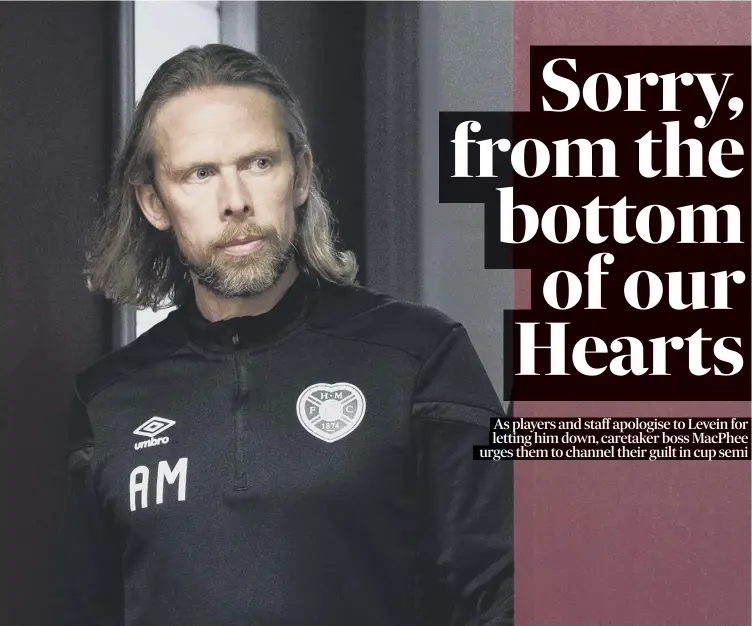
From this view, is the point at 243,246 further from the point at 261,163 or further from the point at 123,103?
the point at 123,103

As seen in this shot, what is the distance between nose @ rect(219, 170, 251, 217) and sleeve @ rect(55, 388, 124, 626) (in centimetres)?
36

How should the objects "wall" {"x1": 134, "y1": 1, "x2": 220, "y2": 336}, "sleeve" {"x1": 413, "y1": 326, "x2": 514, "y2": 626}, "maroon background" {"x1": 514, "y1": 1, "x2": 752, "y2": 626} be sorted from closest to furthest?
"sleeve" {"x1": 413, "y1": 326, "x2": 514, "y2": 626}, "maroon background" {"x1": 514, "y1": 1, "x2": 752, "y2": 626}, "wall" {"x1": 134, "y1": 1, "x2": 220, "y2": 336}

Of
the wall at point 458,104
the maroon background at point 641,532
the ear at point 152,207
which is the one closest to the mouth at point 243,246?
the ear at point 152,207

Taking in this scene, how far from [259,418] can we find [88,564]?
0.32 m

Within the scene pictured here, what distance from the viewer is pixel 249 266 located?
1.35 meters

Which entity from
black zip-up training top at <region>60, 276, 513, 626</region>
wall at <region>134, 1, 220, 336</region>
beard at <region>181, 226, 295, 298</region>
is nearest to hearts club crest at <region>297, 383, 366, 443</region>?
black zip-up training top at <region>60, 276, 513, 626</region>

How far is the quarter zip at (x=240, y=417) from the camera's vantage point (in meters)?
1.31

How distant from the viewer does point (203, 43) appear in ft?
4.82

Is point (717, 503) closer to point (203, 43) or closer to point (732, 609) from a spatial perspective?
point (732, 609)

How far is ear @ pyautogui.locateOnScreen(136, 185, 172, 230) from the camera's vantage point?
55.2 inches

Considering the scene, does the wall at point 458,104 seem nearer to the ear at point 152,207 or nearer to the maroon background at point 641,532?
the maroon background at point 641,532

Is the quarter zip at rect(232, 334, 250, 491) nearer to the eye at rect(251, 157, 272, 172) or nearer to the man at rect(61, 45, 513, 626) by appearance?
the man at rect(61, 45, 513, 626)

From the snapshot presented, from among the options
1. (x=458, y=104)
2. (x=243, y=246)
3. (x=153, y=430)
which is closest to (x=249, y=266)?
(x=243, y=246)

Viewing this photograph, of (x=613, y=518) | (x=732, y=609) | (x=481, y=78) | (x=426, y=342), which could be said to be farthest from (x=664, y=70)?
(x=732, y=609)
